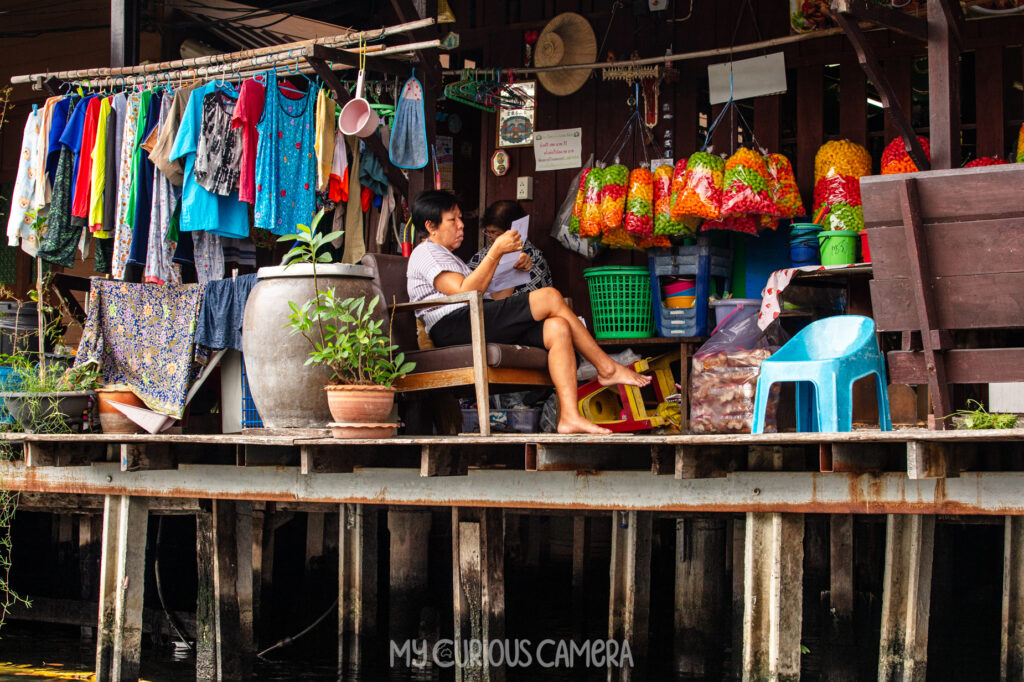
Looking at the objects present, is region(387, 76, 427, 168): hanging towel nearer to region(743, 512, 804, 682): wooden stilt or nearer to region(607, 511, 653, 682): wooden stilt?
region(607, 511, 653, 682): wooden stilt

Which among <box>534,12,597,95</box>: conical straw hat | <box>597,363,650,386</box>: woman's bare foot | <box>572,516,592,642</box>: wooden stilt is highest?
<box>534,12,597,95</box>: conical straw hat

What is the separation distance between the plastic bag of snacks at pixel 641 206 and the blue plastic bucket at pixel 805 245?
828mm

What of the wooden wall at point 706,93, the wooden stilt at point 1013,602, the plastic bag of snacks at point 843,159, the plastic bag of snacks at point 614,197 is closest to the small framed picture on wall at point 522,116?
the wooden wall at point 706,93

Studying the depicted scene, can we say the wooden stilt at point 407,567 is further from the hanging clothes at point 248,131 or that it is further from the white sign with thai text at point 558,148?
the white sign with thai text at point 558,148

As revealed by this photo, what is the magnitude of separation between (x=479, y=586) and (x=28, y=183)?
3.73 meters

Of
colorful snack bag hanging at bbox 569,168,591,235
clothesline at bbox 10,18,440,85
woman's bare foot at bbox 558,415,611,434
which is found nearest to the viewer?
woman's bare foot at bbox 558,415,611,434

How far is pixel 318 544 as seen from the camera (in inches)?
354

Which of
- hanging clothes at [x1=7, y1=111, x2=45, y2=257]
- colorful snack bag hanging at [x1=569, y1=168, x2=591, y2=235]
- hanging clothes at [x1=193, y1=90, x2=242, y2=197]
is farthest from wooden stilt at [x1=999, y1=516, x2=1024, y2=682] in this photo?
hanging clothes at [x1=7, y1=111, x2=45, y2=257]

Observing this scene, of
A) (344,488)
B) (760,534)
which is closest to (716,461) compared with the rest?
(760,534)

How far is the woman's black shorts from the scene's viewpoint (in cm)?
540

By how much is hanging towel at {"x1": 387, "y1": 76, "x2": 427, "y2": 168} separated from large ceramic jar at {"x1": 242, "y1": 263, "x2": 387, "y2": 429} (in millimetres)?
1134

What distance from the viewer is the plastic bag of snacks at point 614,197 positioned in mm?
7004

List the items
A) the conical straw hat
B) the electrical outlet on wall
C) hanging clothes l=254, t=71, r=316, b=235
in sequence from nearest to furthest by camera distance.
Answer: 1. hanging clothes l=254, t=71, r=316, b=235
2. the conical straw hat
3. the electrical outlet on wall

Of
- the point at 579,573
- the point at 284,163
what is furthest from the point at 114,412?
the point at 579,573
